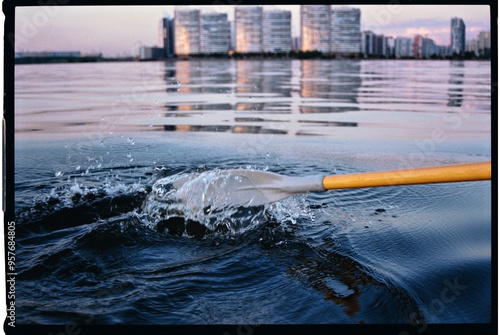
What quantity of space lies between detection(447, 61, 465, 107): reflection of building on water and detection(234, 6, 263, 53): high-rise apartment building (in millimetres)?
850

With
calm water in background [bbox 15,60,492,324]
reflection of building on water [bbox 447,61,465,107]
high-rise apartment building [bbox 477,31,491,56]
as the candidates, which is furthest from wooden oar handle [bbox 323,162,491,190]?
reflection of building on water [bbox 447,61,465,107]

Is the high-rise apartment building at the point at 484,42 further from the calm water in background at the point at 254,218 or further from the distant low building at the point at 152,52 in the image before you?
the distant low building at the point at 152,52

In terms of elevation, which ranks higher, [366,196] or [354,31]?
[354,31]

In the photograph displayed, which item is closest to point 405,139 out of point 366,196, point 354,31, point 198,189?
point 366,196

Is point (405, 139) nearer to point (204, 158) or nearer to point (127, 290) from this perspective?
point (204, 158)

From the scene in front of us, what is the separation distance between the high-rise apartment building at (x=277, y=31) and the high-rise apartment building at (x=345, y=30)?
0.51 feet

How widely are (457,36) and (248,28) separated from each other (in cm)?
73

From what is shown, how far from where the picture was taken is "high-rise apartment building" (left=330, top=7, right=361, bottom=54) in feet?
6.47

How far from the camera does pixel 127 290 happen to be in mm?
1847

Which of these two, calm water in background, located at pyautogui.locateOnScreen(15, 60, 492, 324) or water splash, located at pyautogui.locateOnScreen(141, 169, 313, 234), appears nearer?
calm water in background, located at pyautogui.locateOnScreen(15, 60, 492, 324)

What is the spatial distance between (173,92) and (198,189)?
232 centimetres

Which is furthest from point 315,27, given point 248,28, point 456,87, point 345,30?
point 456,87

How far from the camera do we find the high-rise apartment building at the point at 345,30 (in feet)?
6.47

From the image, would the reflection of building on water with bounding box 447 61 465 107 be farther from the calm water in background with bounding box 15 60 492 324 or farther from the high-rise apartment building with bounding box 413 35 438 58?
the high-rise apartment building with bounding box 413 35 438 58
